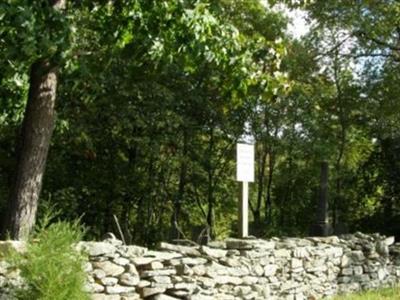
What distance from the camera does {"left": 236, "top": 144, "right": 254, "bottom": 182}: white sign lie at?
7734mm

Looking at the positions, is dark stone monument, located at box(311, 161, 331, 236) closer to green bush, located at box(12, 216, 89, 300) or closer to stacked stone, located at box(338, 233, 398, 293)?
stacked stone, located at box(338, 233, 398, 293)

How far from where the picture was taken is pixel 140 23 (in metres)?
6.79

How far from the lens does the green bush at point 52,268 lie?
4.61m

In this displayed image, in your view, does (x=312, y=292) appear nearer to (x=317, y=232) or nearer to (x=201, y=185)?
(x=317, y=232)

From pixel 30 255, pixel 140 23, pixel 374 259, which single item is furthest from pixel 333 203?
pixel 30 255

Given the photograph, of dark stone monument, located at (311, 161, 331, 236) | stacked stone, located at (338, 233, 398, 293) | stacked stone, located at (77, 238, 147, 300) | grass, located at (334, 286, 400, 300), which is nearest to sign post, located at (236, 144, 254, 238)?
A: grass, located at (334, 286, 400, 300)

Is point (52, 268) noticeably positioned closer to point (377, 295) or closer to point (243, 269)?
point (243, 269)

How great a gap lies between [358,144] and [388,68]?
271 centimetres

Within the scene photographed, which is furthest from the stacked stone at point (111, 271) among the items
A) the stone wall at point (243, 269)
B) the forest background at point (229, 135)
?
the forest background at point (229, 135)

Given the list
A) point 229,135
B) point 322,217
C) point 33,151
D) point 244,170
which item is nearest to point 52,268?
point 33,151

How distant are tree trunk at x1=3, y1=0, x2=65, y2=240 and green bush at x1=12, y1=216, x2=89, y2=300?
1251mm

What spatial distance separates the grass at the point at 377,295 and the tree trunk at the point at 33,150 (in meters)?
4.67

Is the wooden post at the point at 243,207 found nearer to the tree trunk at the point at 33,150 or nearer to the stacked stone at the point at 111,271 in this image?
the stacked stone at the point at 111,271

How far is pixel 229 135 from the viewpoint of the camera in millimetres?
15586
